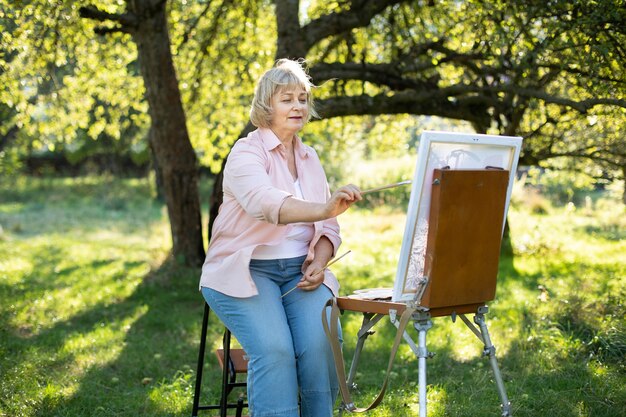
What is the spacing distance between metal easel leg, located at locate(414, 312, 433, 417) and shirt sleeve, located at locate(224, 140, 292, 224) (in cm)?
65

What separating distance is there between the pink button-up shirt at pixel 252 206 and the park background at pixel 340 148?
132cm

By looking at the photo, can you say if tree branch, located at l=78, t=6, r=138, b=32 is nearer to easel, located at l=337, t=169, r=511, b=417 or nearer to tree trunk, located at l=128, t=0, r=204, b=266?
tree trunk, located at l=128, t=0, r=204, b=266

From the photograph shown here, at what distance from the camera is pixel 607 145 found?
25.0 feet

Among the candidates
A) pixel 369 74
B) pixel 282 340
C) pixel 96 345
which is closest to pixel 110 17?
pixel 369 74

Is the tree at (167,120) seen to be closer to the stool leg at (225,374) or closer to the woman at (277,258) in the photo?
the woman at (277,258)

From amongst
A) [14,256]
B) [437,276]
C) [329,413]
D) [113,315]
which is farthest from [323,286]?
[14,256]

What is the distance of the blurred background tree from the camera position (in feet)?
18.1

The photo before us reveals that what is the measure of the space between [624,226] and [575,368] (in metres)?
8.93

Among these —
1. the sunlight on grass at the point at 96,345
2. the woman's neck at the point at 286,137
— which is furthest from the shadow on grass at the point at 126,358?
the woman's neck at the point at 286,137

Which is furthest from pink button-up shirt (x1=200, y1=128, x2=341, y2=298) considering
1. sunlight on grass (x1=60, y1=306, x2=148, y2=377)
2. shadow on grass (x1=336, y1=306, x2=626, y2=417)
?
sunlight on grass (x1=60, y1=306, x2=148, y2=377)

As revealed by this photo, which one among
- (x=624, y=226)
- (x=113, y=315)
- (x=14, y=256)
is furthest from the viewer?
(x=624, y=226)

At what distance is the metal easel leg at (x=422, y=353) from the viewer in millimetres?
2818

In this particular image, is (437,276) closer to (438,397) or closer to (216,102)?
(438,397)

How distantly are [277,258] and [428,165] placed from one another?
90 cm
